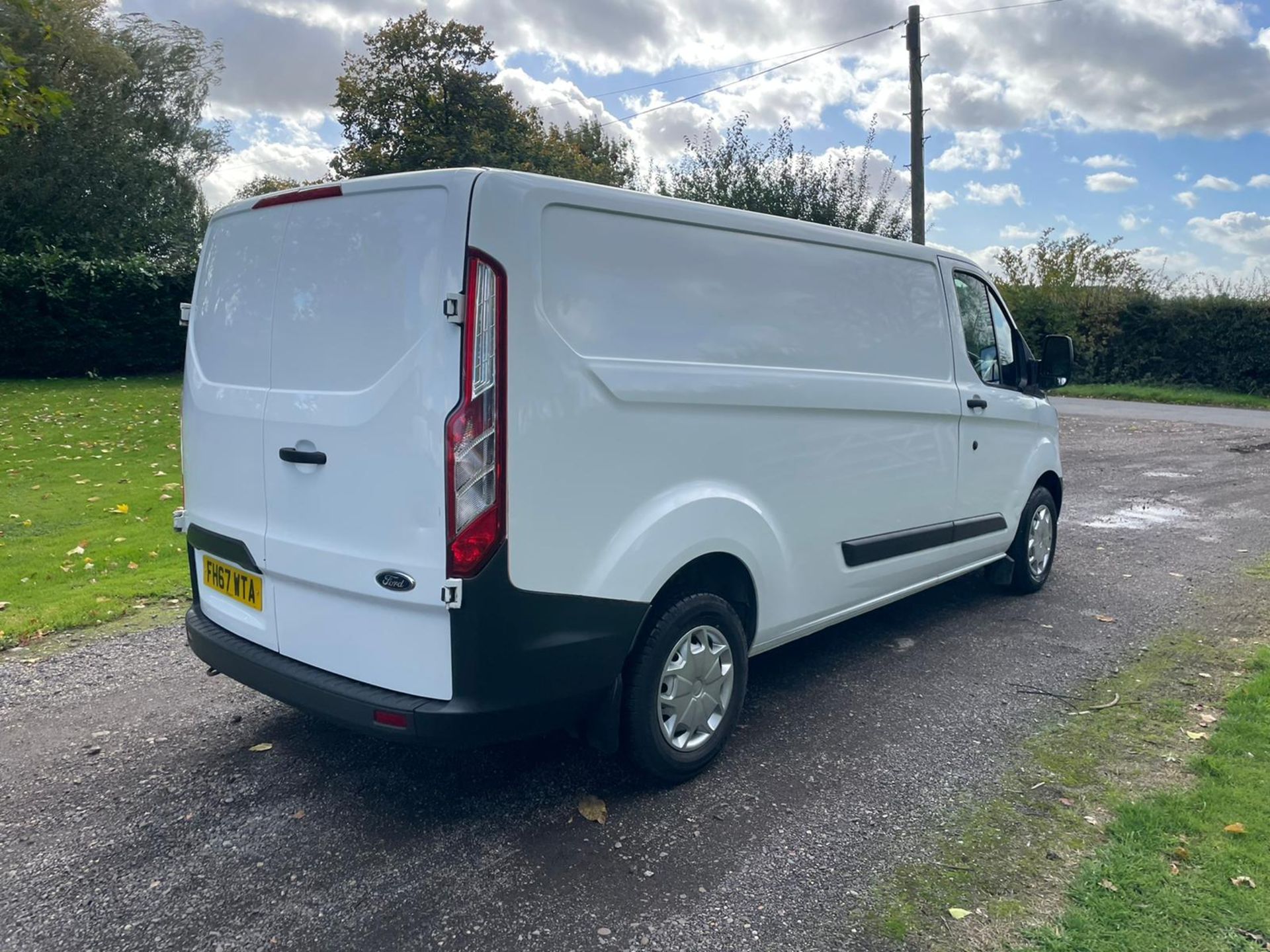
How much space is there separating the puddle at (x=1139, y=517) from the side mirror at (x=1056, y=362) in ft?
9.52

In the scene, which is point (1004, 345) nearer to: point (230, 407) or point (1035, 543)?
point (1035, 543)

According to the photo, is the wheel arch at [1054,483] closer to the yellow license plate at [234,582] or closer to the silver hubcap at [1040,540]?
the silver hubcap at [1040,540]

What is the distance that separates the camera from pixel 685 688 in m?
3.51

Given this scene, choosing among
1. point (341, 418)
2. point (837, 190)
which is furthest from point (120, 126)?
point (341, 418)

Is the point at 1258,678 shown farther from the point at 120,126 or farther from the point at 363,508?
the point at 120,126

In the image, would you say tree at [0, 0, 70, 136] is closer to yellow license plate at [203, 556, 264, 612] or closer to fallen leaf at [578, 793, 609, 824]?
yellow license plate at [203, 556, 264, 612]

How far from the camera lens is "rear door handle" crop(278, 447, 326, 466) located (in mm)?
3057

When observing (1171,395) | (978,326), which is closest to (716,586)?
(978,326)

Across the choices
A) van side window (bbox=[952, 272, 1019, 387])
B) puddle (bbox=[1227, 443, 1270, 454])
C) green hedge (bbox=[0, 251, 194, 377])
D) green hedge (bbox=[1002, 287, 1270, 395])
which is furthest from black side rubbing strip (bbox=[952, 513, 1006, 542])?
green hedge (bbox=[0, 251, 194, 377])

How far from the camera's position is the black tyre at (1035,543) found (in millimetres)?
5984

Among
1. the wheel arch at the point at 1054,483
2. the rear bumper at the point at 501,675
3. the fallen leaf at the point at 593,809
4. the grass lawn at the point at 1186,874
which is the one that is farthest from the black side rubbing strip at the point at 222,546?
the wheel arch at the point at 1054,483

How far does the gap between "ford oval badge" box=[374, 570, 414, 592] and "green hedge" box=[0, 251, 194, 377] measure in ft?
66.0

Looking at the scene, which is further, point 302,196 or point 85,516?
point 85,516

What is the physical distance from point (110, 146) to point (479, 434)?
92.8ft
